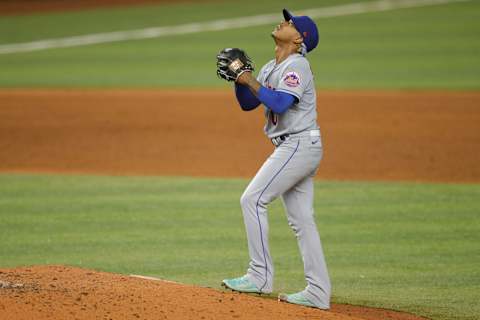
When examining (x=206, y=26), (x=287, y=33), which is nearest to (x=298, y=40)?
(x=287, y=33)

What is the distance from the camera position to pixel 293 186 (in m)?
6.65

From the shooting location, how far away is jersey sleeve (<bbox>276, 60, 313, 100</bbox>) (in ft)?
21.0

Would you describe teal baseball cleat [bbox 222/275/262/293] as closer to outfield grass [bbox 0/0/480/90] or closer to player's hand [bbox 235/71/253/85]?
player's hand [bbox 235/71/253/85]

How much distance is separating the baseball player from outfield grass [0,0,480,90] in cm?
1235

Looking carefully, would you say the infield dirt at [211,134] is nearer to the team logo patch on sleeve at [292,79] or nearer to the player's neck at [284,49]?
the player's neck at [284,49]

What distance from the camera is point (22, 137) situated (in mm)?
14773

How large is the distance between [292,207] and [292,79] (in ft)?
3.01

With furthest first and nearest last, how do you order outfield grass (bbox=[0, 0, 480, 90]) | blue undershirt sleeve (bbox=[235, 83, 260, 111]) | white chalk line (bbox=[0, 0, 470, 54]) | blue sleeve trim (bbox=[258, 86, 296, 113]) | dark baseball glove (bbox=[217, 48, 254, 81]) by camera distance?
white chalk line (bbox=[0, 0, 470, 54])
outfield grass (bbox=[0, 0, 480, 90])
blue undershirt sleeve (bbox=[235, 83, 260, 111])
dark baseball glove (bbox=[217, 48, 254, 81])
blue sleeve trim (bbox=[258, 86, 296, 113])

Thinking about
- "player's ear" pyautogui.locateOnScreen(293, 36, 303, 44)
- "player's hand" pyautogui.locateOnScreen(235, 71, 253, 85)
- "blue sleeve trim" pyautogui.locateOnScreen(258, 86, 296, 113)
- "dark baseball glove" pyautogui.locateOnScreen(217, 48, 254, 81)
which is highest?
"player's ear" pyautogui.locateOnScreen(293, 36, 303, 44)

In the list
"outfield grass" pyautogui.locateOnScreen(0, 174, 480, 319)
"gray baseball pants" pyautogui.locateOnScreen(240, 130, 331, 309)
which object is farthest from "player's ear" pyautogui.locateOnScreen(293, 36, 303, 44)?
"outfield grass" pyautogui.locateOnScreen(0, 174, 480, 319)

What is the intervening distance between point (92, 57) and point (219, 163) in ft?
34.2

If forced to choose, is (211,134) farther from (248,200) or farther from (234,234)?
(248,200)

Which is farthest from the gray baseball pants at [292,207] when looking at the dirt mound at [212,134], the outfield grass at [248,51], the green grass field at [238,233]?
the outfield grass at [248,51]

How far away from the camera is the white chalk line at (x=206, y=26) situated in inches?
965
